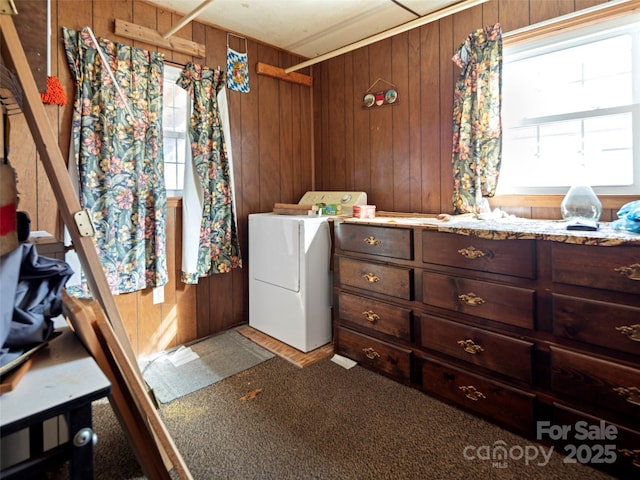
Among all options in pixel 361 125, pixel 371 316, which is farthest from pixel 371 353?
pixel 361 125

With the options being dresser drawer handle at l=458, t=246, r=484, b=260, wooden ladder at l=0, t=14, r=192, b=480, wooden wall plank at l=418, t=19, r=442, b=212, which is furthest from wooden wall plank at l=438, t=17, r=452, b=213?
wooden ladder at l=0, t=14, r=192, b=480

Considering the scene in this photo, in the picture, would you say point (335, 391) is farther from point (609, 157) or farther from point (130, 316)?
point (609, 157)

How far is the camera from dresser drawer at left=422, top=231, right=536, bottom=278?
1630 millimetres

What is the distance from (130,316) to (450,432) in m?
2.12

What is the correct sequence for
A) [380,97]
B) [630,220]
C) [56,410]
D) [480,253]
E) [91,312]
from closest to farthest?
1. [56,410]
2. [91,312]
3. [630,220]
4. [480,253]
5. [380,97]

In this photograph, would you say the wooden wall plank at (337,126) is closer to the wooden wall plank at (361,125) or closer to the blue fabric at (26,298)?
the wooden wall plank at (361,125)

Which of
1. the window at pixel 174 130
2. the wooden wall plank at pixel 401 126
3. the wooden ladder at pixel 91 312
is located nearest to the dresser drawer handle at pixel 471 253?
the wooden wall plank at pixel 401 126

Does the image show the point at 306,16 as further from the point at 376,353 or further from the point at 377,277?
the point at 376,353

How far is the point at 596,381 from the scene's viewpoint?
4.77 feet

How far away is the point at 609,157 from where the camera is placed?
2.05m

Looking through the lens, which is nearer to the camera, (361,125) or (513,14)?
(513,14)

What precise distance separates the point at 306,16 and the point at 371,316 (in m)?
2.21

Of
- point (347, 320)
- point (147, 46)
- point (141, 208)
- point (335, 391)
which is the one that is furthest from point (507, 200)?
point (147, 46)

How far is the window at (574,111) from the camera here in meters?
1.97
